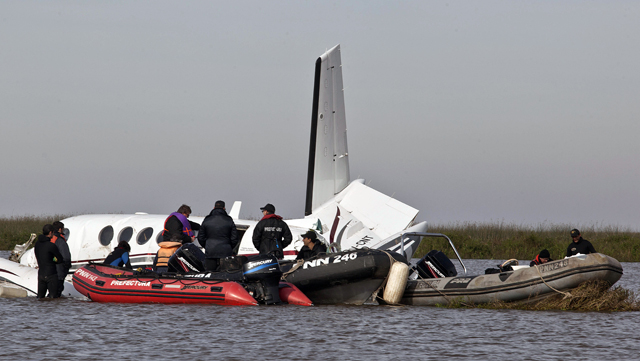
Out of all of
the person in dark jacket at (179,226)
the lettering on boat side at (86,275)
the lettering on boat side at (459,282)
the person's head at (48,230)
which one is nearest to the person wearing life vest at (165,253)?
the person in dark jacket at (179,226)

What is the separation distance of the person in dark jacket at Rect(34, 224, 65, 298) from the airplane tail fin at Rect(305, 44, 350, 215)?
23.4ft

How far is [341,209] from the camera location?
662 inches

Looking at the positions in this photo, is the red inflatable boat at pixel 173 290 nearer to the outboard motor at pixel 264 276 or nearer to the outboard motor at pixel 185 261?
the outboard motor at pixel 264 276

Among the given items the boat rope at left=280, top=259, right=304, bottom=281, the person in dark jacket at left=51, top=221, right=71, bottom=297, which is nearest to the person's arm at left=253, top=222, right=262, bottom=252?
the boat rope at left=280, top=259, right=304, bottom=281

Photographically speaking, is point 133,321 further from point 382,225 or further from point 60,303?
point 382,225

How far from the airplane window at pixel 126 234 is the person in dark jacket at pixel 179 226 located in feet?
6.36

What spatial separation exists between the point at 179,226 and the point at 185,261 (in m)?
0.71

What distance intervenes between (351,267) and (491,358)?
4675mm

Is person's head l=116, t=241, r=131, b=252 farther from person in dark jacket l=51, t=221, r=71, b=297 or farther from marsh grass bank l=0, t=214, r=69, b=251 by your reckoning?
marsh grass bank l=0, t=214, r=69, b=251

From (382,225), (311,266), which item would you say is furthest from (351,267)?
(382,225)

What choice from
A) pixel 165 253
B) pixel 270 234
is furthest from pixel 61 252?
pixel 270 234

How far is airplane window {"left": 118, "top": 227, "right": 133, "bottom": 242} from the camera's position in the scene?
1614 cm

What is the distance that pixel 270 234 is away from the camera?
14.0 meters

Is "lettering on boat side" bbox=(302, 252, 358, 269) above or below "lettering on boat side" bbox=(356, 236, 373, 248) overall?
below
